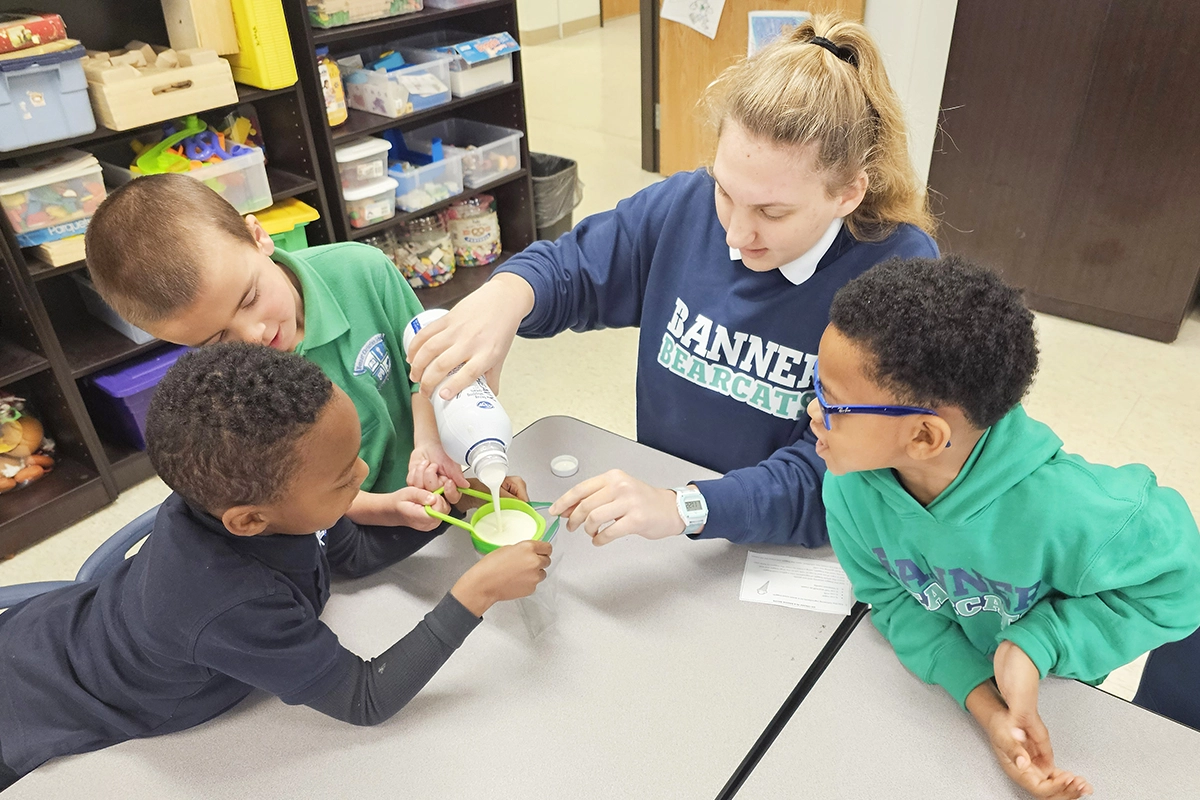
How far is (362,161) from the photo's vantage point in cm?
283

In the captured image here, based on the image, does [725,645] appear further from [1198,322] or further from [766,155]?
[1198,322]

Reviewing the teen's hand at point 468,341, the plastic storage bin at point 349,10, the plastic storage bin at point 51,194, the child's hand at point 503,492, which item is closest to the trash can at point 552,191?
the plastic storage bin at point 349,10

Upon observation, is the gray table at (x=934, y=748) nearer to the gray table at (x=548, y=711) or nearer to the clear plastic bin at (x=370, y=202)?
the gray table at (x=548, y=711)

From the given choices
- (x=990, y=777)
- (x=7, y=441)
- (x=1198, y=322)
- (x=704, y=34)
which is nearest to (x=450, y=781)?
(x=990, y=777)

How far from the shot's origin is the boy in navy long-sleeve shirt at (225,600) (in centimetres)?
86

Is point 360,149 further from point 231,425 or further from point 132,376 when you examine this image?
point 231,425

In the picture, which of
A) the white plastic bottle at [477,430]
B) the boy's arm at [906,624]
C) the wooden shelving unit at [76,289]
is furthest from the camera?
the wooden shelving unit at [76,289]

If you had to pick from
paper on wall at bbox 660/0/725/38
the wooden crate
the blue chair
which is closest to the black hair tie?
the blue chair

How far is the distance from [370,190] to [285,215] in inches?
13.2

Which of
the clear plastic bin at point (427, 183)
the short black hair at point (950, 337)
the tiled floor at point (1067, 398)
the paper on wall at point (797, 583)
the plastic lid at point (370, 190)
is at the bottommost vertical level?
the tiled floor at point (1067, 398)

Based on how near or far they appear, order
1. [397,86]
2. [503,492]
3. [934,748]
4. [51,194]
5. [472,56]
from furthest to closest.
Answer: [472,56], [397,86], [51,194], [503,492], [934,748]

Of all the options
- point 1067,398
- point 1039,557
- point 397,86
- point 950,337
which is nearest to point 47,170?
point 397,86

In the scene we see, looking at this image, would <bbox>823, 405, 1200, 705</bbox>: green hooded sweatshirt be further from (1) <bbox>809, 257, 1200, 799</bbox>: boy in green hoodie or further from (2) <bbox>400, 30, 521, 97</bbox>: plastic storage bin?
(2) <bbox>400, 30, 521, 97</bbox>: plastic storage bin

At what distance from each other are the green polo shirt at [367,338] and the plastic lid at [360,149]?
143cm
